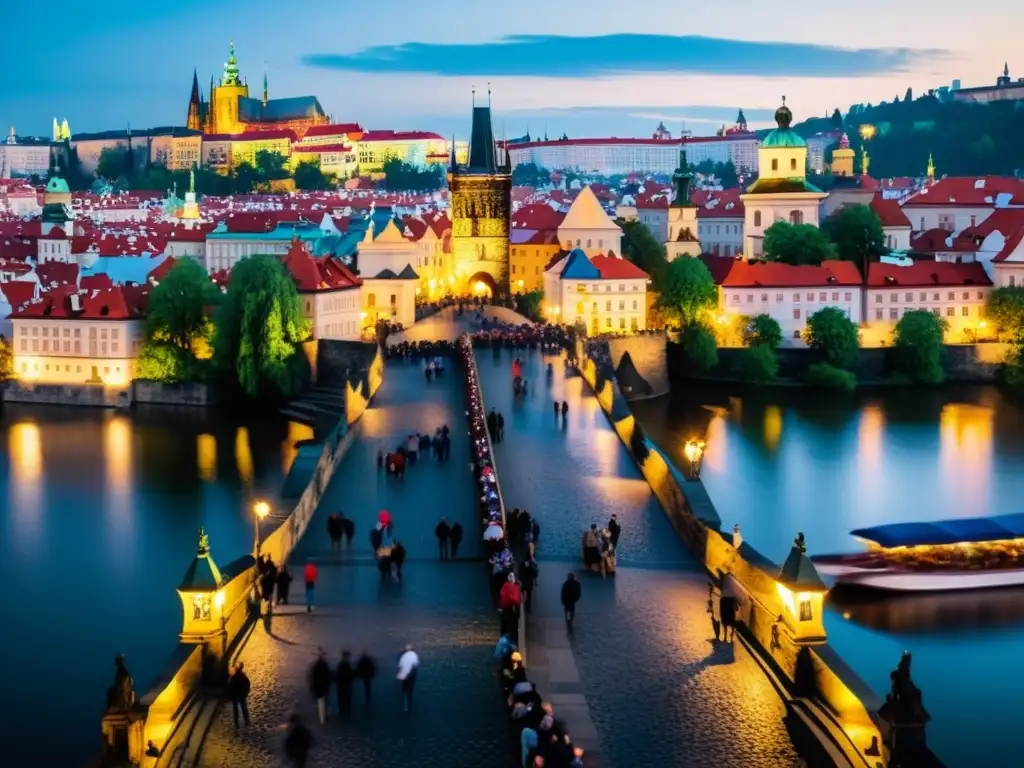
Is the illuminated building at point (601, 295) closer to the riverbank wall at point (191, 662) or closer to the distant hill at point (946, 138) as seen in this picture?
the riverbank wall at point (191, 662)

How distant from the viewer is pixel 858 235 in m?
51.2

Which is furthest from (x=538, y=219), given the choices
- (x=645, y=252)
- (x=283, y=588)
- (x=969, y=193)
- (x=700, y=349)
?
(x=283, y=588)

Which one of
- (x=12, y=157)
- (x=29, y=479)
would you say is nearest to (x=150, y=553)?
(x=29, y=479)

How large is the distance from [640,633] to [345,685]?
2.95 meters

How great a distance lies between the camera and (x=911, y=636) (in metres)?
18.8

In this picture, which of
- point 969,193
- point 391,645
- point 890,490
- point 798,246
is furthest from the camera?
point 969,193

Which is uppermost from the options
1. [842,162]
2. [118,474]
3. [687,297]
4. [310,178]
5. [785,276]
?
[310,178]

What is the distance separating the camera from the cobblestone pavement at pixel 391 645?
10828 millimetres

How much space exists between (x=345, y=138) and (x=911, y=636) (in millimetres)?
117632

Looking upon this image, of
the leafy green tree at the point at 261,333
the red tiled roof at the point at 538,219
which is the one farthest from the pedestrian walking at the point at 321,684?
the red tiled roof at the point at 538,219

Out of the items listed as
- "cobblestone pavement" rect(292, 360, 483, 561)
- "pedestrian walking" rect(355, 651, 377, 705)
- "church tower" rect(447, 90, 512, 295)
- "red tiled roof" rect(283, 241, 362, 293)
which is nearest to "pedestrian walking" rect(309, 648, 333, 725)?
"pedestrian walking" rect(355, 651, 377, 705)

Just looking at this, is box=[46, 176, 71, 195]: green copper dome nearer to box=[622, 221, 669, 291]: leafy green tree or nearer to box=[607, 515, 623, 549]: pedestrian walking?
box=[622, 221, 669, 291]: leafy green tree

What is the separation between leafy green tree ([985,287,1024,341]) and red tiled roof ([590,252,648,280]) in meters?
9.42

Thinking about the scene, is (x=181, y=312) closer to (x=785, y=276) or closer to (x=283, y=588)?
(x=785, y=276)
